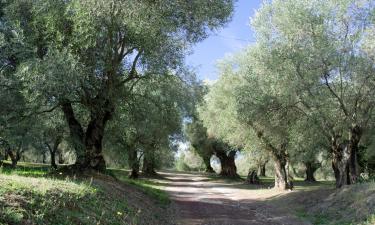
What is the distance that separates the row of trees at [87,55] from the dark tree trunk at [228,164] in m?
39.3

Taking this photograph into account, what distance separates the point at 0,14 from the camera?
21.7 meters

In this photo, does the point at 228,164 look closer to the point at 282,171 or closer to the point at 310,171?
the point at 310,171

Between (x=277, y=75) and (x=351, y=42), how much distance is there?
4.44m

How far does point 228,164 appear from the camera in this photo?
63.8 meters

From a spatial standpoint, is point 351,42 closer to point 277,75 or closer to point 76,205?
point 277,75

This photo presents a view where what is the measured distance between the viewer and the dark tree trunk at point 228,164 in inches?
2466

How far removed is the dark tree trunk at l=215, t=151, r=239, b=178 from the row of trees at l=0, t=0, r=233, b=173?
39268 mm

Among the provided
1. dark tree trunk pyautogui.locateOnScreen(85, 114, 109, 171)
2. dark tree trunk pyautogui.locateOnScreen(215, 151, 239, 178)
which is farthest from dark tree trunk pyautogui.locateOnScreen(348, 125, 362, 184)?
dark tree trunk pyautogui.locateOnScreen(215, 151, 239, 178)

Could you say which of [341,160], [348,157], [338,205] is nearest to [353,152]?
[348,157]

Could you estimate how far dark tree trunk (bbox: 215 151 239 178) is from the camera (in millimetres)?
62625

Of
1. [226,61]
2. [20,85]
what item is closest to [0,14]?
[20,85]

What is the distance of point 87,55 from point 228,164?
4591 centimetres

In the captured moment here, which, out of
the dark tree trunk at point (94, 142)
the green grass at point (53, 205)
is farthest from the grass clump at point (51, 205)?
the dark tree trunk at point (94, 142)

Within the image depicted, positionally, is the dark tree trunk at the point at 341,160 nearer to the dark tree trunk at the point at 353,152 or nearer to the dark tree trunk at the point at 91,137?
the dark tree trunk at the point at 353,152
